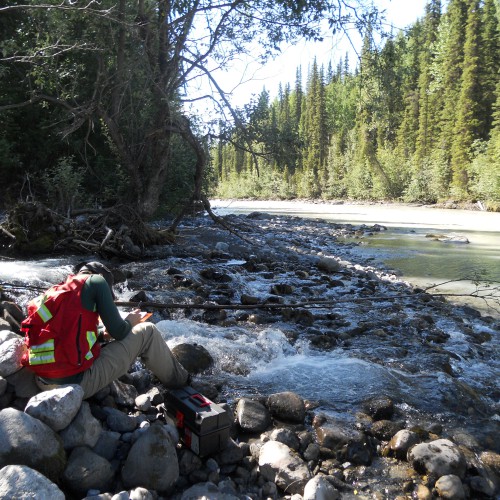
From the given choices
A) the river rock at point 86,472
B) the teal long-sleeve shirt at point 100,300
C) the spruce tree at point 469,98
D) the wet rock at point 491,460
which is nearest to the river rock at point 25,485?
the river rock at point 86,472

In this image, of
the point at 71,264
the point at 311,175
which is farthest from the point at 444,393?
the point at 311,175

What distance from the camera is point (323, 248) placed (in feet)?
51.8

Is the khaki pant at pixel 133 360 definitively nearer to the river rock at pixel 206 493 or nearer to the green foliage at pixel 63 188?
the river rock at pixel 206 493

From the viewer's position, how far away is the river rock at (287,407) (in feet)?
13.0

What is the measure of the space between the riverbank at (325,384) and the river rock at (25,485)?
17.4 inches

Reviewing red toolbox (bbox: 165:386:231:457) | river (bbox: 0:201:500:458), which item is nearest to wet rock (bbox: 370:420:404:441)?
river (bbox: 0:201:500:458)

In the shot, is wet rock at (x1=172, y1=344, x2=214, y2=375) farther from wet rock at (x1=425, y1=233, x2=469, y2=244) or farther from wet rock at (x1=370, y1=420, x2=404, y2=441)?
wet rock at (x1=425, y1=233, x2=469, y2=244)

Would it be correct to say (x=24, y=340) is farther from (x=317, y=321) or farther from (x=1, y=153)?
(x=1, y=153)

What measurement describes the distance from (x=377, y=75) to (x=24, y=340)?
547 centimetres

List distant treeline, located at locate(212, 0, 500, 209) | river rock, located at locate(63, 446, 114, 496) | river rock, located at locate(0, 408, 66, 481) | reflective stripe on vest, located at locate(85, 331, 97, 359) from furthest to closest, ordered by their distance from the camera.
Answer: distant treeline, located at locate(212, 0, 500, 209)
reflective stripe on vest, located at locate(85, 331, 97, 359)
river rock, located at locate(63, 446, 114, 496)
river rock, located at locate(0, 408, 66, 481)

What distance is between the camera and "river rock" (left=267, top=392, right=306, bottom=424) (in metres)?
3.97

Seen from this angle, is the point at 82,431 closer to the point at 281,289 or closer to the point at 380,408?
the point at 380,408

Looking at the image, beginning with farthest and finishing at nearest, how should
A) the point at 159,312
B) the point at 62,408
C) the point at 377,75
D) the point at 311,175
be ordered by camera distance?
1. the point at 311,175
2. the point at 159,312
3. the point at 377,75
4. the point at 62,408

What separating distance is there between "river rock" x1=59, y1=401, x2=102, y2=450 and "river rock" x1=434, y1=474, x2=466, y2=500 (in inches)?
94.9
